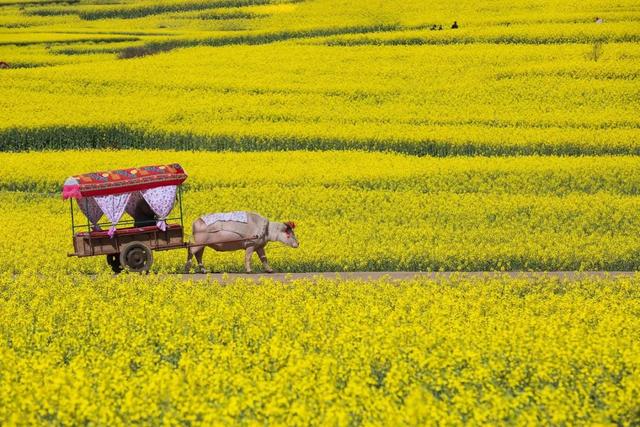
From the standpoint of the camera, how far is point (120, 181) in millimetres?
21750

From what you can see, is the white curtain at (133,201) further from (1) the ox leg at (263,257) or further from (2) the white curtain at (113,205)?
(1) the ox leg at (263,257)

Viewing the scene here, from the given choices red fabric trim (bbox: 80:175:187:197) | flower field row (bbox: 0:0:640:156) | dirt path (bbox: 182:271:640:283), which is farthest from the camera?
flower field row (bbox: 0:0:640:156)

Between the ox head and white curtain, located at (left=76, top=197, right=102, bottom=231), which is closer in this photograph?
white curtain, located at (left=76, top=197, right=102, bottom=231)

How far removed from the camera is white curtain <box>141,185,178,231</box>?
22.0 metres

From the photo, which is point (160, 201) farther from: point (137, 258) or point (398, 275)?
point (398, 275)

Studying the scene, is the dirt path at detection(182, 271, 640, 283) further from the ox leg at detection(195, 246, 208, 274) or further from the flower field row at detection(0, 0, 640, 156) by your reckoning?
the flower field row at detection(0, 0, 640, 156)

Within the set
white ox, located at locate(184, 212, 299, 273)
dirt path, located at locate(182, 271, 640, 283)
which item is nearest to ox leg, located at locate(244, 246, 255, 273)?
white ox, located at locate(184, 212, 299, 273)

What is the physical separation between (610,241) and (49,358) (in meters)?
14.8

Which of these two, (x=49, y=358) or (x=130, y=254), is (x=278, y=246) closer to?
(x=130, y=254)

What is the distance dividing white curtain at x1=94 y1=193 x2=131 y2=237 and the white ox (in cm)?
144

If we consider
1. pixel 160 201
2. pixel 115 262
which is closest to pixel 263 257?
pixel 160 201

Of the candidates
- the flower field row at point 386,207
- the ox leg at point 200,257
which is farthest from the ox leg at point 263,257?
the ox leg at point 200,257

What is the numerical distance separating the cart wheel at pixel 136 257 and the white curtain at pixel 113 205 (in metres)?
0.47

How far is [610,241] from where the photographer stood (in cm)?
2472
